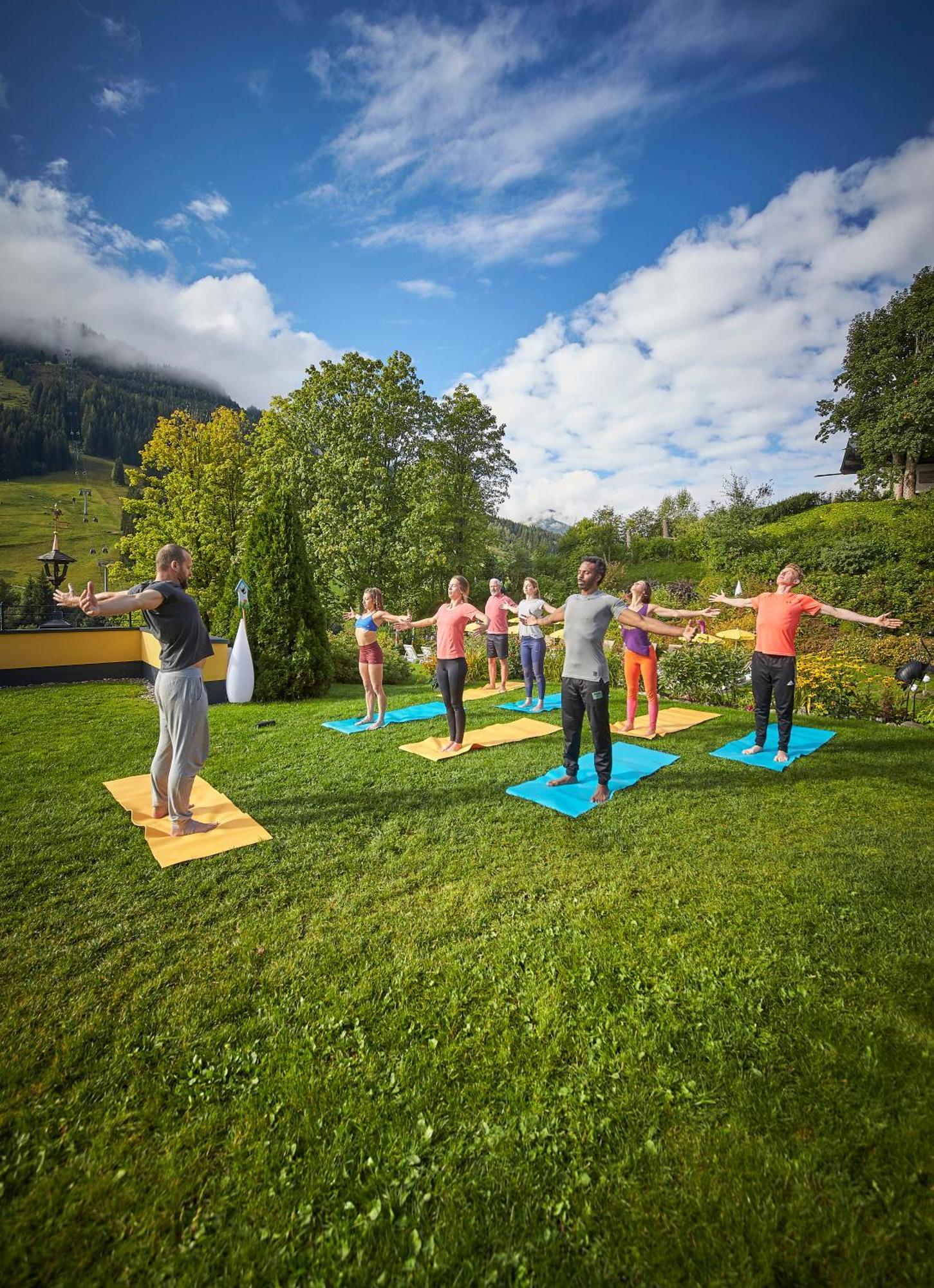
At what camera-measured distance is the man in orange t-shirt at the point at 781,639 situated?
6043mm

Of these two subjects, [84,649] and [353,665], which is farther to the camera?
[353,665]

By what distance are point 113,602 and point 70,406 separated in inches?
5306

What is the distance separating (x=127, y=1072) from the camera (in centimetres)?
211

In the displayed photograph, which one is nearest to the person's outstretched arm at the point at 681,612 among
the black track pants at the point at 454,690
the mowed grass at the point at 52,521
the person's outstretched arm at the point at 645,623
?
the person's outstretched arm at the point at 645,623

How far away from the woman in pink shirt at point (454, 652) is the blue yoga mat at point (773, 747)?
311 centimetres

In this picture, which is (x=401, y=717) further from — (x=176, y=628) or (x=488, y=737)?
(x=176, y=628)

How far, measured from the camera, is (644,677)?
709cm

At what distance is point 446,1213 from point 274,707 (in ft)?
27.2

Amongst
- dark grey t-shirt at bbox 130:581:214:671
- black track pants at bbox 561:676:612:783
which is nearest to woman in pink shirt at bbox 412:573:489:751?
black track pants at bbox 561:676:612:783

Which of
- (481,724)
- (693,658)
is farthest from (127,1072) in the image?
(693,658)

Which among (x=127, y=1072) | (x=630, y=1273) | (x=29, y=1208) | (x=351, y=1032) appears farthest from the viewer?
(x=351, y=1032)

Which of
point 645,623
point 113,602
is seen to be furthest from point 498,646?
point 113,602

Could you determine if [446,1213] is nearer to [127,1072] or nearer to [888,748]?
[127,1072]

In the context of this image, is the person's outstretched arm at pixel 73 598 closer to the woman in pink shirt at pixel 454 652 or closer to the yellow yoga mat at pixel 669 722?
the woman in pink shirt at pixel 454 652
